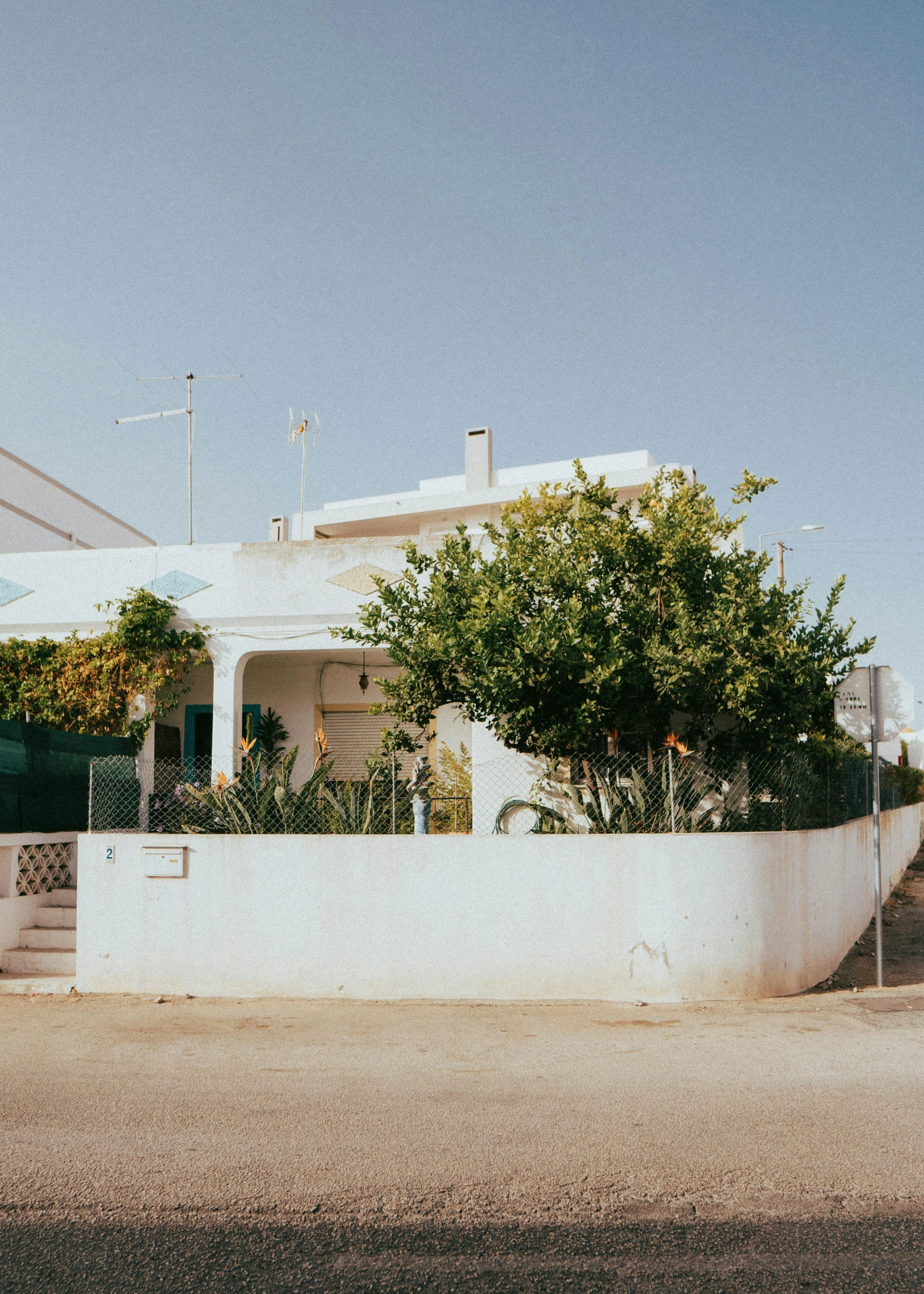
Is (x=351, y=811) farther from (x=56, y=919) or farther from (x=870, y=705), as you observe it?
(x=870, y=705)

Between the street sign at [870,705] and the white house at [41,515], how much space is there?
14202 millimetres

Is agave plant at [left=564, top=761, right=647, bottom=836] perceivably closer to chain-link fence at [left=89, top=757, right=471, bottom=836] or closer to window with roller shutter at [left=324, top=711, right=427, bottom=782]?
chain-link fence at [left=89, top=757, right=471, bottom=836]

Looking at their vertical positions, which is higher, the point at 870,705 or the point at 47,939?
the point at 870,705

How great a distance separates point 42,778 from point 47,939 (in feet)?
5.65

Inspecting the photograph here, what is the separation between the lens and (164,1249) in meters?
4.04

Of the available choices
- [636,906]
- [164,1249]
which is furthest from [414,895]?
[164,1249]

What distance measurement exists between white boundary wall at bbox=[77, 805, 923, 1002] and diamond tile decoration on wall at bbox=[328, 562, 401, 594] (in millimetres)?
5243

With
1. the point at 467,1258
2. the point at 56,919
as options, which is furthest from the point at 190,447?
the point at 467,1258

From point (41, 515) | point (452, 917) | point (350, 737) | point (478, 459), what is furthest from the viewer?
point (478, 459)

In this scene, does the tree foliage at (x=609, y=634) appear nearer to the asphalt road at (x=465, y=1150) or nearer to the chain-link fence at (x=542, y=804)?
the chain-link fence at (x=542, y=804)

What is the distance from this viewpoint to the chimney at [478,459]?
93.5 ft

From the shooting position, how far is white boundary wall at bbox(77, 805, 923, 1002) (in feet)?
28.8

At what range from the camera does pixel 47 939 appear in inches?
403

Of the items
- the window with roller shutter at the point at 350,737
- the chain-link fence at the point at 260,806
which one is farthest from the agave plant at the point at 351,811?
the window with roller shutter at the point at 350,737
